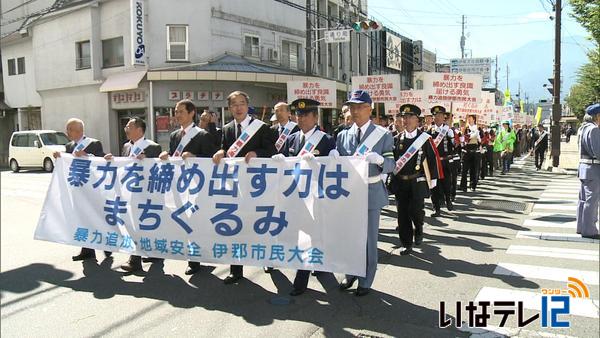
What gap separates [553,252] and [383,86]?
8.32m

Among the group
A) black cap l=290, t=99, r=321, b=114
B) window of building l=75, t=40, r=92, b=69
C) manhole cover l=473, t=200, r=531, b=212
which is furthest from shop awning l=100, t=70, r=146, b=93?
black cap l=290, t=99, r=321, b=114

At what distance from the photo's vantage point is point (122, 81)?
2153cm

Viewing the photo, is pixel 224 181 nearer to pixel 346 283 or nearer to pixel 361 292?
pixel 346 283

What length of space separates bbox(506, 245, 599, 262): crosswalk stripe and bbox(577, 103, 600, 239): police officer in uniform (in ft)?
2.83

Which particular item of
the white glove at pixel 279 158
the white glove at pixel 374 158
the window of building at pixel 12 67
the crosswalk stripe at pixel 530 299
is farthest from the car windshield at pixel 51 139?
the crosswalk stripe at pixel 530 299

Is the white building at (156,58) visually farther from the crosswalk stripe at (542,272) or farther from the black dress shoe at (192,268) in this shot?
the crosswalk stripe at (542,272)

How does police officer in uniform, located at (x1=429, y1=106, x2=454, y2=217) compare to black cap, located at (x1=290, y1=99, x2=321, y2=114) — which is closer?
black cap, located at (x1=290, y1=99, x2=321, y2=114)

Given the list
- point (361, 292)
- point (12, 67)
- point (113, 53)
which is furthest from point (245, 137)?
point (12, 67)

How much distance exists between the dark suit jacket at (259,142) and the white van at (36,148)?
17134mm

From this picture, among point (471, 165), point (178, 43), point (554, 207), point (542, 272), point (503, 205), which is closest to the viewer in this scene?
point (542, 272)

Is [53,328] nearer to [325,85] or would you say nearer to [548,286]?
[548,286]

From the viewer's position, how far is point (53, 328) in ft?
14.2

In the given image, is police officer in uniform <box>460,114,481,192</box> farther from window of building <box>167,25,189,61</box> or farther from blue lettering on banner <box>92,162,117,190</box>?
window of building <box>167,25,189,61</box>

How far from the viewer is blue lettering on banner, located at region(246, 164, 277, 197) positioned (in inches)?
201
